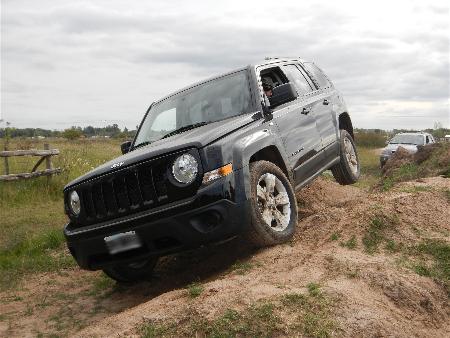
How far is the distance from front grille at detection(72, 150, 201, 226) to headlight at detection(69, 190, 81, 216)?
7 centimetres

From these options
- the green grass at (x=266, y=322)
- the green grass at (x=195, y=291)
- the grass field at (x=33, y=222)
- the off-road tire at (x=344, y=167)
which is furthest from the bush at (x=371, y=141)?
the green grass at (x=266, y=322)

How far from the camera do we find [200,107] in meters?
5.38

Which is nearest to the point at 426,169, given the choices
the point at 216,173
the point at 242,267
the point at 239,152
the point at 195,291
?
the point at 239,152

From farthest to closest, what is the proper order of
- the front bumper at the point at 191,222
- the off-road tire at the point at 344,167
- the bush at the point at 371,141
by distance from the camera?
the bush at the point at 371,141, the off-road tire at the point at 344,167, the front bumper at the point at 191,222

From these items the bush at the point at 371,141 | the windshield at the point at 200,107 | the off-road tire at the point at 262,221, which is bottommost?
the bush at the point at 371,141

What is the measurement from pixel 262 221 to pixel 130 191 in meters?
1.13

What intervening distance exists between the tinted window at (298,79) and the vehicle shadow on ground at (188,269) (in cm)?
230

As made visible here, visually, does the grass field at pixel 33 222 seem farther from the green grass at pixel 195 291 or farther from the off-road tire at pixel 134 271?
the green grass at pixel 195 291

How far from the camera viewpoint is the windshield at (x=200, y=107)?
17.0ft

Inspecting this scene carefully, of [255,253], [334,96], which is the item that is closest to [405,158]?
[334,96]

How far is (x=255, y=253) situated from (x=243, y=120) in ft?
4.09

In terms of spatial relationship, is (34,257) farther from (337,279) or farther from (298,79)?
(337,279)

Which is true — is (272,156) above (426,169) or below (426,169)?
above

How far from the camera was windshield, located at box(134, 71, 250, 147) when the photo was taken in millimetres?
5176
